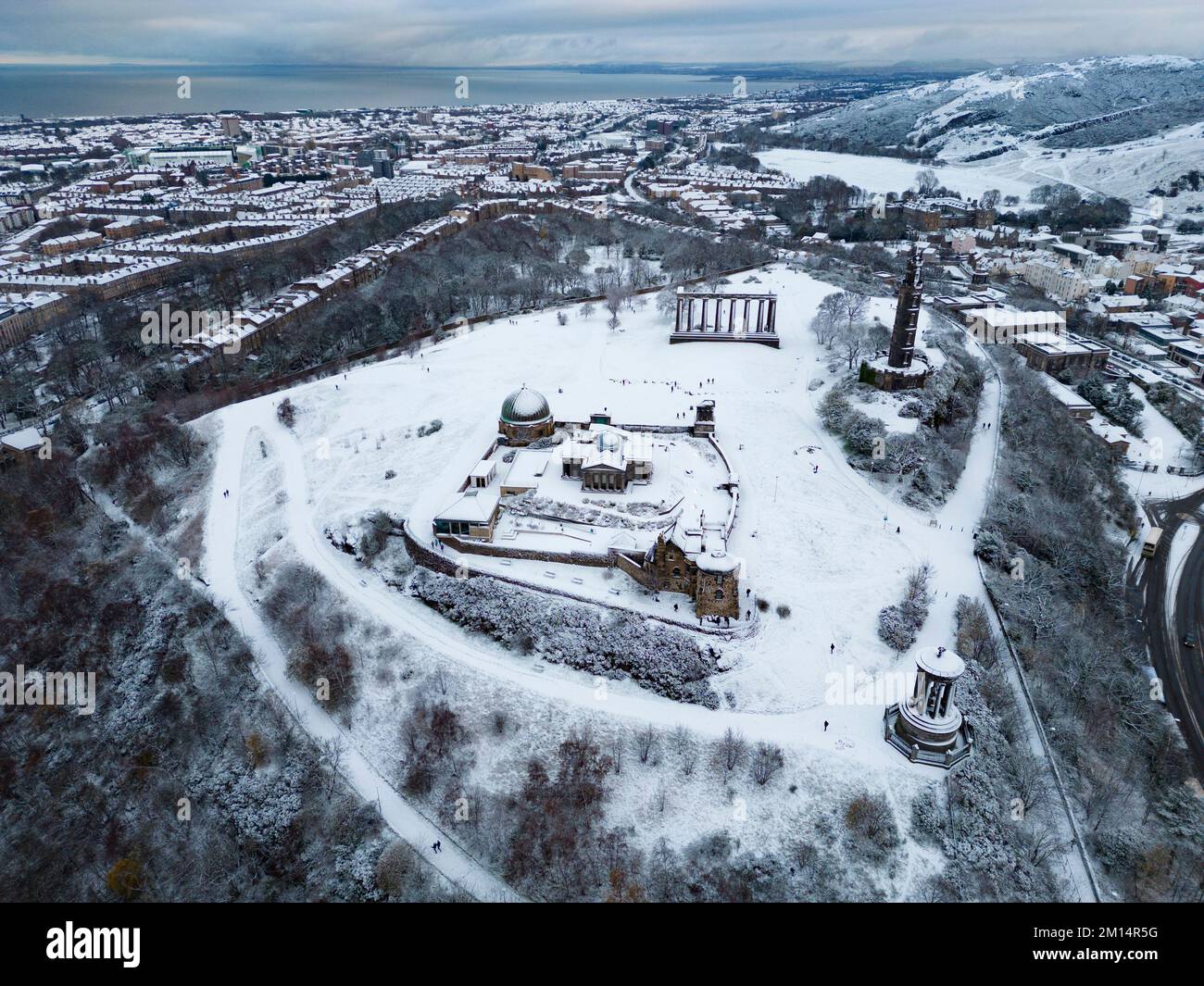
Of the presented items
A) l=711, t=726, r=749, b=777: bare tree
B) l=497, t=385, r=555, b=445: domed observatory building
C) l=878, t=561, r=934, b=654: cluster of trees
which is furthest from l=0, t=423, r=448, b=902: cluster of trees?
l=878, t=561, r=934, b=654: cluster of trees

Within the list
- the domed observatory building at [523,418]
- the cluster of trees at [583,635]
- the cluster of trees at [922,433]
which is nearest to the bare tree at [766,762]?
the cluster of trees at [583,635]

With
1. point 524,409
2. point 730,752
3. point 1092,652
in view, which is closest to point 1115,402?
point 1092,652

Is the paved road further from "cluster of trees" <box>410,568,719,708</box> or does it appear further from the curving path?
the curving path

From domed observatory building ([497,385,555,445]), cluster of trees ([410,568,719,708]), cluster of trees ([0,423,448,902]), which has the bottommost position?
cluster of trees ([0,423,448,902])

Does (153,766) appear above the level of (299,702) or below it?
below

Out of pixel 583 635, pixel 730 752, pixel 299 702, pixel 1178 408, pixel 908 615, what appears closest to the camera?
pixel 730 752

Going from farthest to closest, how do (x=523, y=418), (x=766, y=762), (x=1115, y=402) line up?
(x=1115, y=402) → (x=523, y=418) → (x=766, y=762)

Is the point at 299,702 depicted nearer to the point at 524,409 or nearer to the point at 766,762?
the point at 766,762

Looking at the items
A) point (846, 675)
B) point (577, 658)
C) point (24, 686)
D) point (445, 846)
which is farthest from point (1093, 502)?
point (24, 686)
